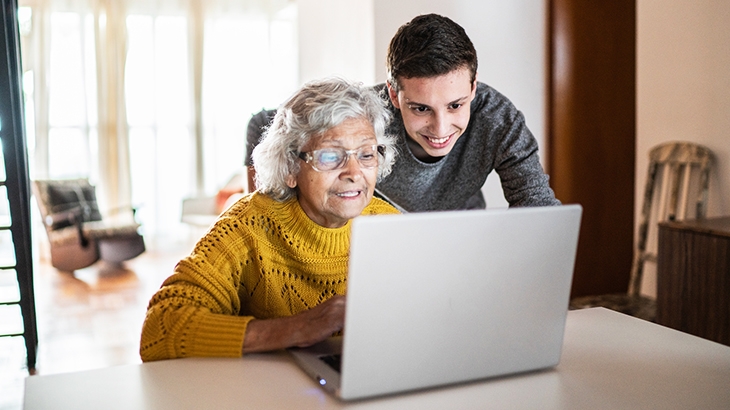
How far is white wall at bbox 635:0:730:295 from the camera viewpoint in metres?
3.62

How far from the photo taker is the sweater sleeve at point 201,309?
1.31 m

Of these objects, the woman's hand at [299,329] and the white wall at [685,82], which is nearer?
the woman's hand at [299,329]

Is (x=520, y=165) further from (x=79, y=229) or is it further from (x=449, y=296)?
(x=79, y=229)

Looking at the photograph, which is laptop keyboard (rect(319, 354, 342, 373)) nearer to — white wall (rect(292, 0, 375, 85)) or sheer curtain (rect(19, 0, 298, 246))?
white wall (rect(292, 0, 375, 85))

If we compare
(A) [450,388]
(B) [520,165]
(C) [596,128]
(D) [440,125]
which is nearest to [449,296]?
(A) [450,388]

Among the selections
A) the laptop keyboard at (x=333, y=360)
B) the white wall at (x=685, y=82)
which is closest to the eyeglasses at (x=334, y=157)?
the laptop keyboard at (x=333, y=360)

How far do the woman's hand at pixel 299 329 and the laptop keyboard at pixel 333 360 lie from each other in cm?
5

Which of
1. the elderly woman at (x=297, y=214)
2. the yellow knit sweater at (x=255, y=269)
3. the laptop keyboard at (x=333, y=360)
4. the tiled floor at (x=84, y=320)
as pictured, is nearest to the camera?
the laptop keyboard at (x=333, y=360)

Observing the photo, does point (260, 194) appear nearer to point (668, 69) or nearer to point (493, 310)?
point (493, 310)

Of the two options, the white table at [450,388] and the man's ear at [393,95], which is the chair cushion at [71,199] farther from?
the white table at [450,388]

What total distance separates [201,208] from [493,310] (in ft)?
22.3

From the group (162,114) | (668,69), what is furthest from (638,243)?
(162,114)

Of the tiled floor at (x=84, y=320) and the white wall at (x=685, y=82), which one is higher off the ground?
the white wall at (x=685, y=82)

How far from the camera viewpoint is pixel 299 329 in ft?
4.30
